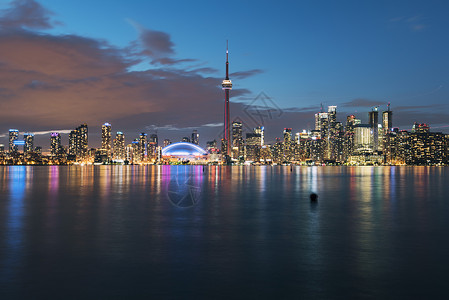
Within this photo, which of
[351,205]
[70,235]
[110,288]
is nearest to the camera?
[110,288]

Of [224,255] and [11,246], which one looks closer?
[224,255]

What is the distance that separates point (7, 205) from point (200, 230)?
23068mm

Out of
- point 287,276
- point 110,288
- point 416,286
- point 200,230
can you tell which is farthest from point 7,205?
point 416,286

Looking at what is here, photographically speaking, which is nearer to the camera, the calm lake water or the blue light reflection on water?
the calm lake water

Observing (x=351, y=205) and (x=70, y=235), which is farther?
(x=351, y=205)

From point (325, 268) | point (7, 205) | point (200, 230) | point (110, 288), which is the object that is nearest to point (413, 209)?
point (200, 230)

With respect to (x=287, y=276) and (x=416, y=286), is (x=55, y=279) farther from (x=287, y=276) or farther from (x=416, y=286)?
(x=416, y=286)

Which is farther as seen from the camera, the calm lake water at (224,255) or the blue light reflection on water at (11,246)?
the blue light reflection on water at (11,246)

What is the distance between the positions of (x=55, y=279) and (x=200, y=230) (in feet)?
35.5

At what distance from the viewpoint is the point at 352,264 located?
601 inches

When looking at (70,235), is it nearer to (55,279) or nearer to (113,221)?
(113,221)

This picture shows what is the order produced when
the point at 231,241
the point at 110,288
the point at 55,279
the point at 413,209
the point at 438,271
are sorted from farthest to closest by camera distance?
the point at 413,209 < the point at 231,241 < the point at 438,271 < the point at 55,279 < the point at 110,288

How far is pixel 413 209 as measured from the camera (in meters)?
34.6

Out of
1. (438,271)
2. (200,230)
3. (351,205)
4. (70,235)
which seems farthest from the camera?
(351,205)
